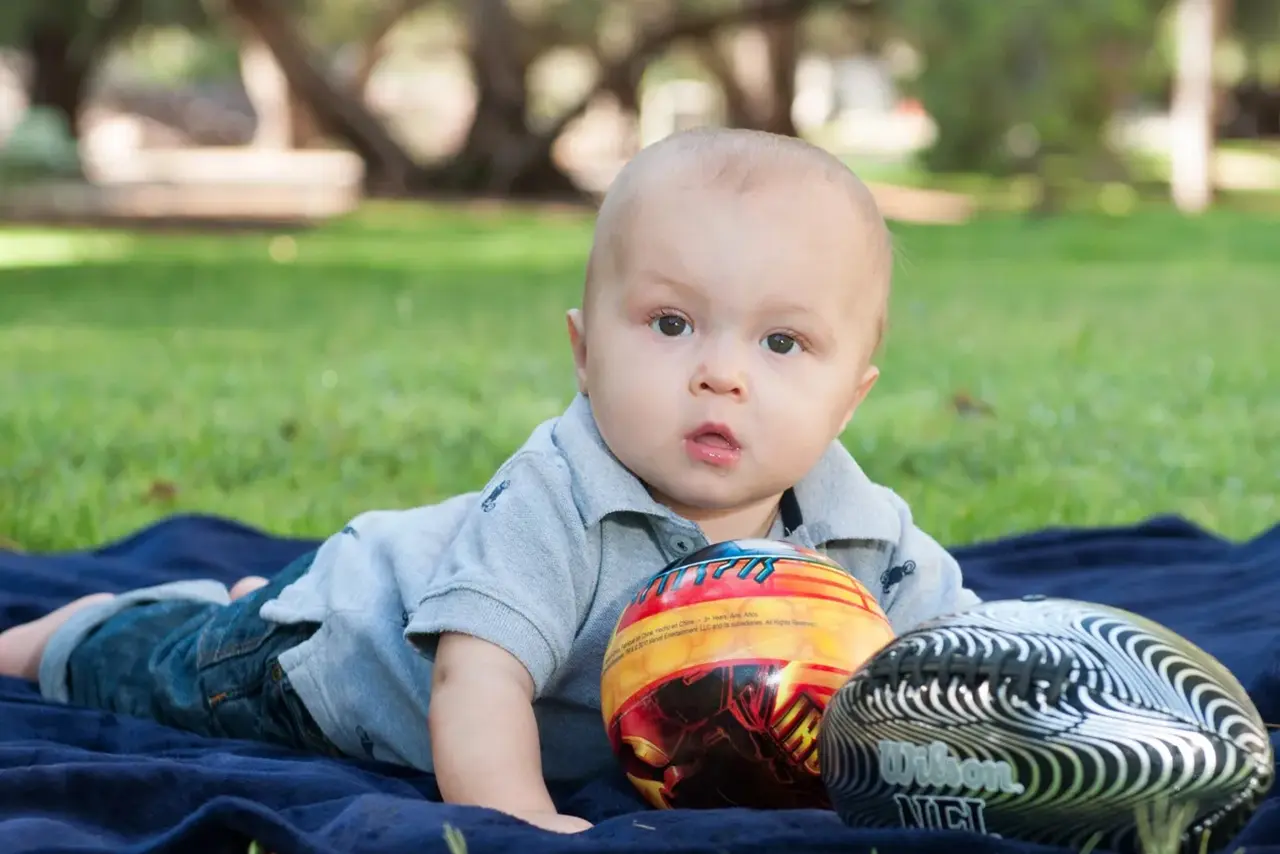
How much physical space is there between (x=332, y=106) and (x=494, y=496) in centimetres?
2103

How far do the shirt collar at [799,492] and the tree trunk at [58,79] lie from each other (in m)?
25.0

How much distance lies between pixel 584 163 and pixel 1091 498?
3555 centimetres

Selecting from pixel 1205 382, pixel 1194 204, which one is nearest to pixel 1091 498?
pixel 1205 382

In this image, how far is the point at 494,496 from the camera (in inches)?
124

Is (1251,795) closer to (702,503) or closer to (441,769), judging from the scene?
(702,503)

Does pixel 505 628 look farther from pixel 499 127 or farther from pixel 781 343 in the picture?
pixel 499 127

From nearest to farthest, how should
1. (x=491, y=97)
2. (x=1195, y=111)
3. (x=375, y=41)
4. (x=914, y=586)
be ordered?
(x=914, y=586) < (x=1195, y=111) < (x=491, y=97) < (x=375, y=41)

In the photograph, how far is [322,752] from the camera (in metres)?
3.45

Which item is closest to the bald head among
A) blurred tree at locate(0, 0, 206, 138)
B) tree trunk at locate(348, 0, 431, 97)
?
blurred tree at locate(0, 0, 206, 138)

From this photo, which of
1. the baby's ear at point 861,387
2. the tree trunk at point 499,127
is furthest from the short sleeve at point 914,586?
the tree trunk at point 499,127

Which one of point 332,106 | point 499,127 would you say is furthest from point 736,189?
point 499,127

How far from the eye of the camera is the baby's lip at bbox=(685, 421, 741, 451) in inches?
117

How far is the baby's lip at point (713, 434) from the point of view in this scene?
117 inches

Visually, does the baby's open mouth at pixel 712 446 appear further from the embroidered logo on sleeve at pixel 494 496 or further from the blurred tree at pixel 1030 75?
the blurred tree at pixel 1030 75
